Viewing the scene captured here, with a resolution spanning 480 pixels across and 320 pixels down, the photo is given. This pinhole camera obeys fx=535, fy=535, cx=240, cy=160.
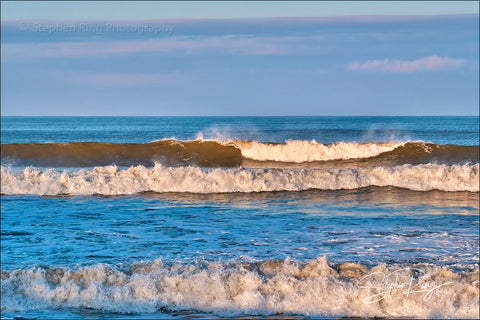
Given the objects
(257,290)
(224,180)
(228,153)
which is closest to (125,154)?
(228,153)

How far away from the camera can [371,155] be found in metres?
21.4

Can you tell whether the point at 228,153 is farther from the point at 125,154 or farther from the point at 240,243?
the point at 240,243

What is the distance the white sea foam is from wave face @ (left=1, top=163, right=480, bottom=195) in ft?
19.7

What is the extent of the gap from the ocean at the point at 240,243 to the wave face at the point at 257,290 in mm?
18

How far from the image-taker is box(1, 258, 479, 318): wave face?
6.04 meters

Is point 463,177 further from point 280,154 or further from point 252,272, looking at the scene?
point 252,272

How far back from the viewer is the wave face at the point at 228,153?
2038 cm

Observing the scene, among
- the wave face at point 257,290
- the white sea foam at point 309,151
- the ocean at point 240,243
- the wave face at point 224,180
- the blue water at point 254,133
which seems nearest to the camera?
the wave face at point 257,290

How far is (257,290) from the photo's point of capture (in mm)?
6363

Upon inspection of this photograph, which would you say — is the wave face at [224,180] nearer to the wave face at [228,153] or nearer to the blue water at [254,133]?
the wave face at [228,153]

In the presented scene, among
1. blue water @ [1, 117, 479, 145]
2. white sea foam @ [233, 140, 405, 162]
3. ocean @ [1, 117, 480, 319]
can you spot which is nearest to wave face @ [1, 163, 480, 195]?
ocean @ [1, 117, 480, 319]

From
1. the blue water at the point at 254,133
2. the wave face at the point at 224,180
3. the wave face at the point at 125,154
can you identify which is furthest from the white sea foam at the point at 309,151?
the blue water at the point at 254,133

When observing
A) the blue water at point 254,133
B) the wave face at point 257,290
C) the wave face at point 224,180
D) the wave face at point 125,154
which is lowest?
the wave face at point 257,290

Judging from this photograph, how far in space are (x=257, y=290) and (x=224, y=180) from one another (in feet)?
27.2
